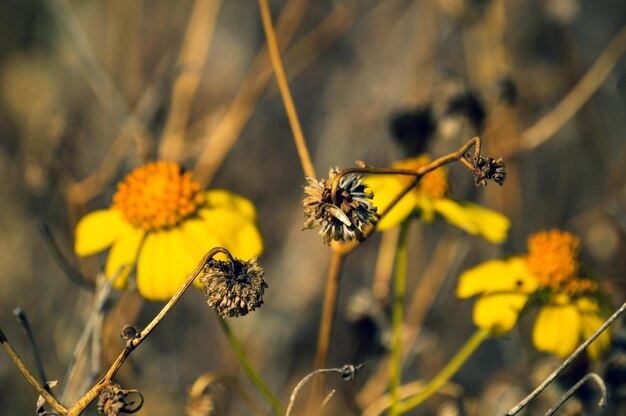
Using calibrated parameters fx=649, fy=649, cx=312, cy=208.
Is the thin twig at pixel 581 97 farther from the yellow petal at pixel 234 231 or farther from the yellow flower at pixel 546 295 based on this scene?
the yellow petal at pixel 234 231

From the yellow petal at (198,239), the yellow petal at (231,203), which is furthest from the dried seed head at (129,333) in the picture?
the yellow petal at (231,203)

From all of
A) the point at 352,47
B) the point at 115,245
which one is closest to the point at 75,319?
the point at 115,245

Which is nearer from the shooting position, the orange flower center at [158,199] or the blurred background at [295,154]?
the orange flower center at [158,199]

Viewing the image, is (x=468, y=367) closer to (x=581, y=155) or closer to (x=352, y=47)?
(x=581, y=155)

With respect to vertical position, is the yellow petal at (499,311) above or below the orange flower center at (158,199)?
below

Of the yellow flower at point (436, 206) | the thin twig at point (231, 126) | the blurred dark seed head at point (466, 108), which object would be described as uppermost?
the thin twig at point (231, 126)

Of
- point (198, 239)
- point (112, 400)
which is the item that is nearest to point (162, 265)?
point (198, 239)

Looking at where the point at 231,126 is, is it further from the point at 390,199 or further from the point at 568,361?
the point at 568,361

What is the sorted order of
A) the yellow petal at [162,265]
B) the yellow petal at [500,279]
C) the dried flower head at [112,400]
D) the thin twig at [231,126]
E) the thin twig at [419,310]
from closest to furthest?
the dried flower head at [112,400] < the yellow petal at [162,265] < the yellow petal at [500,279] < the thin twig at [419,310] < the thin twig at [231,126]

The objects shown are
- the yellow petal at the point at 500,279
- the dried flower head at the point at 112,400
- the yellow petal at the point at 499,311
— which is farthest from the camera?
the yellow petal at the point at 500,279
